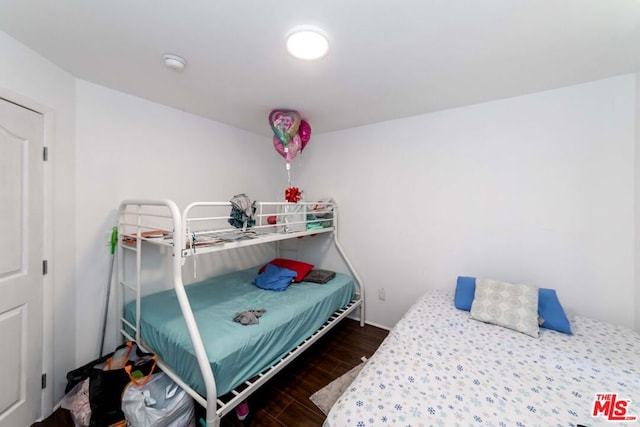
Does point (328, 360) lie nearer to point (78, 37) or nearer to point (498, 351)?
point (498, 351)

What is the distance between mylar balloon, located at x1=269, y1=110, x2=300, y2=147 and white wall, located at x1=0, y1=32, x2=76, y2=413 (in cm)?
145

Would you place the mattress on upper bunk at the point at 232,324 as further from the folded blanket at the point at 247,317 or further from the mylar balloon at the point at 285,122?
the mylar balloon at the point at 285,122

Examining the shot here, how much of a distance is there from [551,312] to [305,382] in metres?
1.85

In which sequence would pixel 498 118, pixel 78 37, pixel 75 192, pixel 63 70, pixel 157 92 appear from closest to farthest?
1. pixel 78 37
2. pixel 63 70
3. pixel 75 192
4. pixel 157 92
5. pixel 498 118

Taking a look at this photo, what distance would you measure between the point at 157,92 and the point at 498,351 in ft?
9.95

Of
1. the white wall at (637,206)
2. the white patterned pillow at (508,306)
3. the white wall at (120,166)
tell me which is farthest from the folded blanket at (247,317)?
the white wall at (637,206)

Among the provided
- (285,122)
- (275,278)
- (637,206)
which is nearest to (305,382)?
(275,278)

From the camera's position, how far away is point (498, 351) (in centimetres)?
140

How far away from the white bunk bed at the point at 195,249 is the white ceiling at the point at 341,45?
906 millimetres

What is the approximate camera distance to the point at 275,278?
96.1 inches

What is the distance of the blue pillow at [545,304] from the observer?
1.62 meters

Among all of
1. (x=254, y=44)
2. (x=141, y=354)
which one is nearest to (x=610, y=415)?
(x=254, y=44)

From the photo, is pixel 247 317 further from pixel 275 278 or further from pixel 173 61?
pixel 173 61

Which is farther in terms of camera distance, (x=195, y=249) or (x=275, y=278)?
(x=275, y=278)
